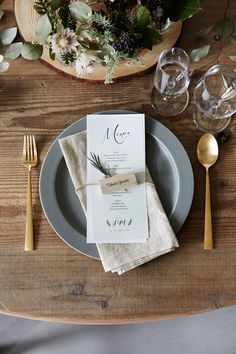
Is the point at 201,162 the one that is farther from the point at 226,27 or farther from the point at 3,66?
the point at 3,66

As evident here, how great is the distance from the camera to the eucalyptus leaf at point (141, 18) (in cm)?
71

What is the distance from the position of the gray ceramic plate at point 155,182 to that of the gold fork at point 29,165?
0.03 m

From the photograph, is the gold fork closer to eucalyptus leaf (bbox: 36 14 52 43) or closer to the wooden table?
the wooden table

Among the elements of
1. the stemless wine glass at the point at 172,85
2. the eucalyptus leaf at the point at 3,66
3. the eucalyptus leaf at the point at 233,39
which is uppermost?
the eucalyptus leaf at the point at 233,39

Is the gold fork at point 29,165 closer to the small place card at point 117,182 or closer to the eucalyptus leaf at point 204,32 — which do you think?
the small place card at point 117,182

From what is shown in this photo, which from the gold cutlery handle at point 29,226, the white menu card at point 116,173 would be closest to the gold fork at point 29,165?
the gold cutlery handle at point 29,226

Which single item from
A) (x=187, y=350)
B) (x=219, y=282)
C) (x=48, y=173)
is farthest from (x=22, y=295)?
(x=187, y=350)

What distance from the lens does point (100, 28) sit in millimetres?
750

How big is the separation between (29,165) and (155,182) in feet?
0.79

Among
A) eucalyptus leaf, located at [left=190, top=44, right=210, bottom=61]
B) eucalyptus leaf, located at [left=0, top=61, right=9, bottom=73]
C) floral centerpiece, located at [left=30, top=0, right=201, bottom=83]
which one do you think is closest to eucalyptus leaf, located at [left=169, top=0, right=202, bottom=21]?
floral centerpiece, located at [left=30, top=0, right=201, bottom=83]

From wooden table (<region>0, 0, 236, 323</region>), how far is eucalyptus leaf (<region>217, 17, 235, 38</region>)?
18cm

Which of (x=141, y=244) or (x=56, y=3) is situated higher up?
(x=56, y=3)

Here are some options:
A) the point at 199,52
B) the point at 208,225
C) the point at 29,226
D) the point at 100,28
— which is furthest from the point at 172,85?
the point at 29,226

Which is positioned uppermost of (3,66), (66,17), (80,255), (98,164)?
(66,17)
